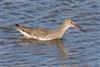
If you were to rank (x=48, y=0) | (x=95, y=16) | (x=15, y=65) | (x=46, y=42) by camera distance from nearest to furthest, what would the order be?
1. (x=15, y=65)
2. (x=46, y=42)
3. (x=95, y=16)
4. (x=48, y=0)

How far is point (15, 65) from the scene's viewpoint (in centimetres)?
1170

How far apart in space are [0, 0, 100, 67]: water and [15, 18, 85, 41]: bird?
0.18 metres

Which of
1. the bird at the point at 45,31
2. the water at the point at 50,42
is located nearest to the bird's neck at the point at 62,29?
the bird at the point at 45,31

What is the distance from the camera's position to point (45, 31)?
14.1 m

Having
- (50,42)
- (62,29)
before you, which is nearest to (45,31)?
(50,42)

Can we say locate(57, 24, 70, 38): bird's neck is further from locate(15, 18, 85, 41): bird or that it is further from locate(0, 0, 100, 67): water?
locate(0, 0, 100, 67): water

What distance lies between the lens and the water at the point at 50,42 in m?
12.1

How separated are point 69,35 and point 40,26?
2.59ft

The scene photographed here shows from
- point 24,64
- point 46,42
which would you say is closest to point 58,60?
point 24,64

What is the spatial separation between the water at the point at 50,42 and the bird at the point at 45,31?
18 cm

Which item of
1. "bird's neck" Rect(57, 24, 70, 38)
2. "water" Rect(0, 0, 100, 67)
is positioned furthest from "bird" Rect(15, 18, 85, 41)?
"water" Rect(0, 0, 100, 67)

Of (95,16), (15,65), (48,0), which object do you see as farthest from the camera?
(48,0)

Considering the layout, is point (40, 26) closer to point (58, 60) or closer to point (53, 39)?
point (53, 39)

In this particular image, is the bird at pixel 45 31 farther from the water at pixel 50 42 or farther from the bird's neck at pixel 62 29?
the water at pixel 50 42
